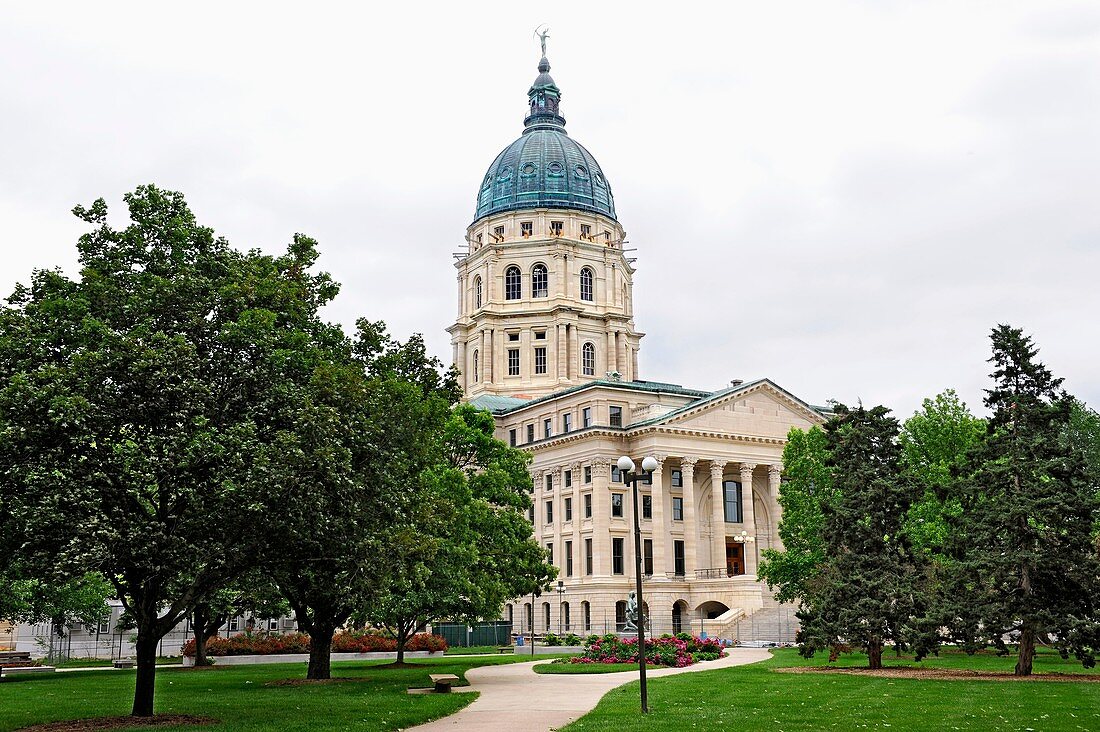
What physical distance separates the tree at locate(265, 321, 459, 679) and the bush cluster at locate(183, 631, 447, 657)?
2357 cm

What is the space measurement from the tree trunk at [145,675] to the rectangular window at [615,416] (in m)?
59.1

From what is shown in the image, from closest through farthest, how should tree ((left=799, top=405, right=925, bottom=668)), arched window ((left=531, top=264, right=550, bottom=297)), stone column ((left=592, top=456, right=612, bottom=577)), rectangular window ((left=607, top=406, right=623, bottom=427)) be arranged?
tree ((left=799, top=405, right=925, bottom=668)) → stone column ((left=592, top=456, right=612, bottom=577)) → rectangular window ((left=607, top=406, right=623, bottom=427)) → arched window ((left=531, top=264, right=550, bottom=297))

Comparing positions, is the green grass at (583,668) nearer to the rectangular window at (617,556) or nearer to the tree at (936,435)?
the tree at (936,435)

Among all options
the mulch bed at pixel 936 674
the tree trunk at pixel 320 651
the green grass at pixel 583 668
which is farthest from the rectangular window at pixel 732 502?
the tree trunk at pixel 320 651

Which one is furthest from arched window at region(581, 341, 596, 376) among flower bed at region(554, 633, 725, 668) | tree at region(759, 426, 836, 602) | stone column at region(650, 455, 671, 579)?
flower bed at region(554, 633, 725, 668)

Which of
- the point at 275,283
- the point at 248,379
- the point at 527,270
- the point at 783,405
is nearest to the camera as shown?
the point at 248,379

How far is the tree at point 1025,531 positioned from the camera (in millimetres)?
35594

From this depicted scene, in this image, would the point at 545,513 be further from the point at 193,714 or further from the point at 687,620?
the point at 193,714

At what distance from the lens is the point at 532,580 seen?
50.8 meters

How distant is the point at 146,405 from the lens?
960 inches

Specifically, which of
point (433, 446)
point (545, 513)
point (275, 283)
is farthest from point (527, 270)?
point (275, 283)

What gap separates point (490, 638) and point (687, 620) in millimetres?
14615

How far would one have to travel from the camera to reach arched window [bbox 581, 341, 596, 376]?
103 metres

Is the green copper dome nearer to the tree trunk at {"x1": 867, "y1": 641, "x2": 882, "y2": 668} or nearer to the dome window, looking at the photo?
the dome window
